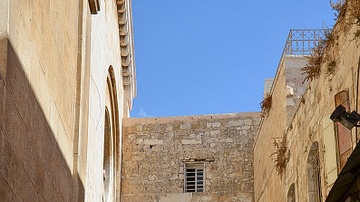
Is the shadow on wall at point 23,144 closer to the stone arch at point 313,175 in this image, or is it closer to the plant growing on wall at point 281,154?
the stone arch at point 313,175

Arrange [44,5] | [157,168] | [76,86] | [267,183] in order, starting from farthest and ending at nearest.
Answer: [157,168]
[267,183]
[76,86]
[44,5]

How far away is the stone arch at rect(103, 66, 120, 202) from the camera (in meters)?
21.6

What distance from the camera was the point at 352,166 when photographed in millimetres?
9664

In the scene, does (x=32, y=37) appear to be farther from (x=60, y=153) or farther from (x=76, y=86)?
(x=76, y=86)

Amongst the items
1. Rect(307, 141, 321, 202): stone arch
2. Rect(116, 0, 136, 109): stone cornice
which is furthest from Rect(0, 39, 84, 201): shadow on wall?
Rect(116, 0, 136, 109): stone cornice

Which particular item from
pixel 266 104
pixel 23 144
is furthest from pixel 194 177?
pixel 23 144

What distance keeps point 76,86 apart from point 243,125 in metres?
13.5

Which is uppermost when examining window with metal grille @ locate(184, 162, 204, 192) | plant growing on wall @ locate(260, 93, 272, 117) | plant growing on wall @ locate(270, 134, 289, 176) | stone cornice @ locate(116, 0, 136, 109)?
stone cornice @ locate(116, 0, 136, 109)

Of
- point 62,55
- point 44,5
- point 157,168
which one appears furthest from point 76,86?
point 157,168

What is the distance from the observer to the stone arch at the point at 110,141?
21.6 metres

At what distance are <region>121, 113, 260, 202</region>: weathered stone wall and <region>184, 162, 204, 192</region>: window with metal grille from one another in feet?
0.65

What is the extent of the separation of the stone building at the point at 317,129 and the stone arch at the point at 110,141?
3.81 metres

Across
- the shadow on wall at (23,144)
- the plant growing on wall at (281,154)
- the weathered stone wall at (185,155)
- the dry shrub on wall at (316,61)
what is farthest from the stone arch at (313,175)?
the weathered stone wall at (185,155)

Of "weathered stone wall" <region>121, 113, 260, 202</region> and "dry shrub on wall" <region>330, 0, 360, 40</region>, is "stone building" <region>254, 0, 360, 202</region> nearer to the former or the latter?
"dry shrub on wall" <region>330, 0, 360, 40</region>
